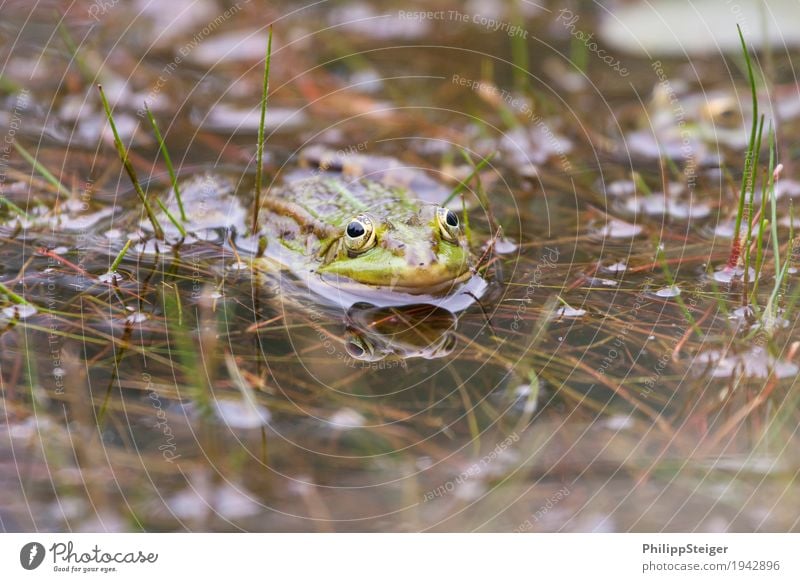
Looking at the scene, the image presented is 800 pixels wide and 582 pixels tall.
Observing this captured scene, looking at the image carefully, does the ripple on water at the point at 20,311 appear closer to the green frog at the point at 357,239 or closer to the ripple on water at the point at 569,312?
the green frog at the point at 357,239

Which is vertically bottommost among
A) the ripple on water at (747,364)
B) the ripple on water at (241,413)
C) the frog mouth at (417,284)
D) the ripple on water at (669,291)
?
the ripple on water at (241,413)

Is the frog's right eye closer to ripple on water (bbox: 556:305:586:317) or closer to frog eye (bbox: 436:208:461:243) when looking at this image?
frog eye (bbox: 436:208:461:243)

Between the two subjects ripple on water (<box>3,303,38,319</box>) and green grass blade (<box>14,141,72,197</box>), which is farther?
green grass blade (<box>14,141,72,197</box>)

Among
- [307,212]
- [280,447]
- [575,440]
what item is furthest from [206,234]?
[575,440]

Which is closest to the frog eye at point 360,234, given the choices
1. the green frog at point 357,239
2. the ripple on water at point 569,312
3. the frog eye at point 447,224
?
the green frog at point 357,239

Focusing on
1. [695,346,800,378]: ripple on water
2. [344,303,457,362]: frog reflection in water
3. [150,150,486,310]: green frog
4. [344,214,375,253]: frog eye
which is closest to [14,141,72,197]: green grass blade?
[150,150,486,310]: green frog
